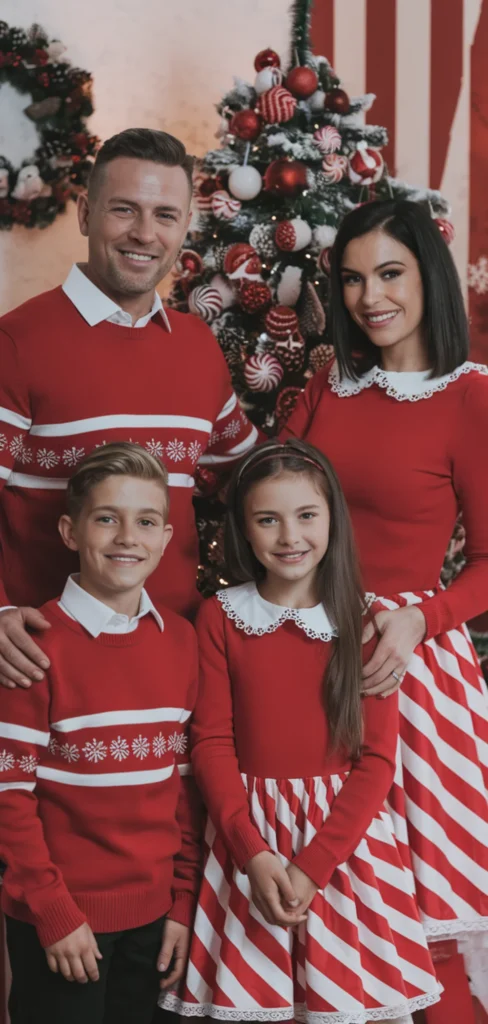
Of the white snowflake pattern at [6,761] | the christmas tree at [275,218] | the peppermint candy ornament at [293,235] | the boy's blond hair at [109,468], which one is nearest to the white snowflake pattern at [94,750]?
the white snowflake pattern at [6,761]

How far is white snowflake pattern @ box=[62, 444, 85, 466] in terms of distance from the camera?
178cm

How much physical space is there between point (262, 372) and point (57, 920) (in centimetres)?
145

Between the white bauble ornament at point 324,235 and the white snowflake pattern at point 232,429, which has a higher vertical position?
the white bauble ornament at point 324,235

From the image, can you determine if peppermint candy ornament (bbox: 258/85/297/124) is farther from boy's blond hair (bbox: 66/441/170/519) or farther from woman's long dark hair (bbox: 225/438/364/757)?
boy's blond hair (bbox: 66/441/170/519)

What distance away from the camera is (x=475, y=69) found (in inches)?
131

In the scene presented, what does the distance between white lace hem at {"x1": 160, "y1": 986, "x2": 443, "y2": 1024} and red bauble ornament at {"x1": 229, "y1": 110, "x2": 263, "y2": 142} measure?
203 cm

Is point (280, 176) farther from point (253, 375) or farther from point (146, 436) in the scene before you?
point (146, 436)

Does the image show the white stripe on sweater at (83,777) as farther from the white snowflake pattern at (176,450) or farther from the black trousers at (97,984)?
the white snowflake pattern at (176,450)

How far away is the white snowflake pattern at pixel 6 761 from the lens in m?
1.52

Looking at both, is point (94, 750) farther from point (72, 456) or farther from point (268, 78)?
point (268, 78)

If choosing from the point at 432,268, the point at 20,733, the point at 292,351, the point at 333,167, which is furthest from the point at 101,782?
the point at 333,167

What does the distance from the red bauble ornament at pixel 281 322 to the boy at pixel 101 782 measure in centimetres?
92

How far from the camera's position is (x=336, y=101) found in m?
2.52

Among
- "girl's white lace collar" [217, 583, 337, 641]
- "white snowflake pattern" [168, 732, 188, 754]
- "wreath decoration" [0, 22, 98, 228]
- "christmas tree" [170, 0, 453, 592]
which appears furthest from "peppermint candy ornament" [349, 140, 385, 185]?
"white snowflake pattern" [168, 732, 188, 754]
